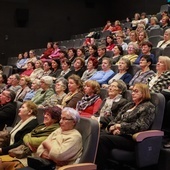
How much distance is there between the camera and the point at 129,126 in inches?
81.5

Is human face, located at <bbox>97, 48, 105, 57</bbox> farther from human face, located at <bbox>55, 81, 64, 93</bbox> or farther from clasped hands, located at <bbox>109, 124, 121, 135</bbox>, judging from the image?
clasped hands, located at <bbox>109, 124, 121, 135</bbox>

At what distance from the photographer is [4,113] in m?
2.64

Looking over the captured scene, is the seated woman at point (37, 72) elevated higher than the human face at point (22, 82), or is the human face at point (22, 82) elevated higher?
the seated woman at point (37, 72)

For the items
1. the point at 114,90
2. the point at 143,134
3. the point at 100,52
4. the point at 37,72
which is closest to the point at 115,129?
the point at 143,134

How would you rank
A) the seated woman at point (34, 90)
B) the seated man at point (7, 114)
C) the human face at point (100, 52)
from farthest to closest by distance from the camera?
the human face at point (100, 52), the seated woman at point (34, 90), the seated man at point (7, 114)

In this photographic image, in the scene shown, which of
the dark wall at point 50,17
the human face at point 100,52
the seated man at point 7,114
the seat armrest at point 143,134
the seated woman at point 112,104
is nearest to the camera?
the seat armrest at point 143,134

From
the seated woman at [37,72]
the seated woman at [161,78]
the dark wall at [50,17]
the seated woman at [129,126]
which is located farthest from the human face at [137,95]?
the dark wall at [50,17]

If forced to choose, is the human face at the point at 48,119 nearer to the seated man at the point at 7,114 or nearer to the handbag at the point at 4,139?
the handbag at the point at 4,139

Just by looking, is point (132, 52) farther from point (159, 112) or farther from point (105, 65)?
point (159, 112)

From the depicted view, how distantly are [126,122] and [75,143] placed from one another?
20.5 inches

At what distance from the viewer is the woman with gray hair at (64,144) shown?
1723 millimetres

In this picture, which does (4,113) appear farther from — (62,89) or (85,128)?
(85,128)

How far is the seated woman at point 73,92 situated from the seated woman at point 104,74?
508 millimetres

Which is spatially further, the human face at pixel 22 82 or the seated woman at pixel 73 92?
the human face at pixel 22 82
